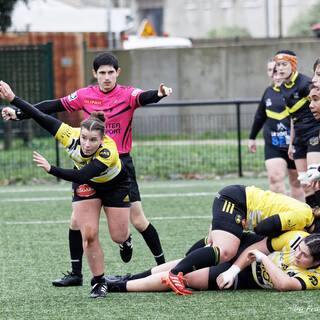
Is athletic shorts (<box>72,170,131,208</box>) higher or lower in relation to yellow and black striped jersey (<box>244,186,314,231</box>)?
higher

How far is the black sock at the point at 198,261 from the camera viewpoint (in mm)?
6172

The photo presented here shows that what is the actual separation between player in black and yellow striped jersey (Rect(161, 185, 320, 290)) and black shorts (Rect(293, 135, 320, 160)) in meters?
1.43

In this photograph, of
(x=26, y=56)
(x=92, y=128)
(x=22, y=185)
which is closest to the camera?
(x=92, y=128)

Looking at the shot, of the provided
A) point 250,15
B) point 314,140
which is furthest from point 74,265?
point 250,15

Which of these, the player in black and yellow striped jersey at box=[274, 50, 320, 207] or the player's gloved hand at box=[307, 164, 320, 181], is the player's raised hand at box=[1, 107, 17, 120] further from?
the player in black and yellow striped jersey at box=[274, 50, 320, 207]

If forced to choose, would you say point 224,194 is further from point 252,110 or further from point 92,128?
point 252,110

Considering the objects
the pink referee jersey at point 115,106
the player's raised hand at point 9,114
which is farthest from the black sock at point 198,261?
the player's raised hand at point 9,114

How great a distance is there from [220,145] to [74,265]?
7.56 metres

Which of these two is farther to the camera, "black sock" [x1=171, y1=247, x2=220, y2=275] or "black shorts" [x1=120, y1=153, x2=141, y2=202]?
"black shorts" [x1=120, y1=153, x2=141, y2=202]

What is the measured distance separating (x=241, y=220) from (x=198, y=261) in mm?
553

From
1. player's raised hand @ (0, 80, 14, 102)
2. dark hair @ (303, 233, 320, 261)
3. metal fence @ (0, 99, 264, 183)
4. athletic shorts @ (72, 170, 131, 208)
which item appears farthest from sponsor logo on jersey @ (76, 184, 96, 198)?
metal fence @ (0, 99, 264, 183)

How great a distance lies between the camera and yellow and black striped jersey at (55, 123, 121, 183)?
20.1ft

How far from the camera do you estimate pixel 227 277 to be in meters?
6.12

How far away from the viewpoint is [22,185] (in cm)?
1379
